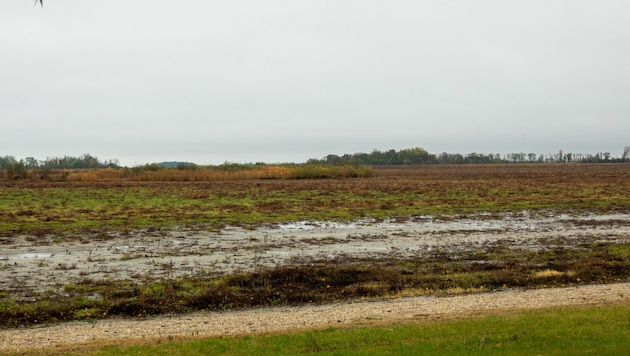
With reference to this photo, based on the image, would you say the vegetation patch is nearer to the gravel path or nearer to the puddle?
the gravel path

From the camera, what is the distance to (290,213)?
31.1m

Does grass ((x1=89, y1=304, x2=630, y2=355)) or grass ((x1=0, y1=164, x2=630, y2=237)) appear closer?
grass ((x1=89, y1=304, x2=630, y2=355))

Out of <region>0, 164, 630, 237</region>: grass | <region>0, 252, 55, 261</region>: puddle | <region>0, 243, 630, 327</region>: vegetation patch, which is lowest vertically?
<region>0, 243, 630, 327</region>: vegetation patch

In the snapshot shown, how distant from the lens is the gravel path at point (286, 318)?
31.1ft

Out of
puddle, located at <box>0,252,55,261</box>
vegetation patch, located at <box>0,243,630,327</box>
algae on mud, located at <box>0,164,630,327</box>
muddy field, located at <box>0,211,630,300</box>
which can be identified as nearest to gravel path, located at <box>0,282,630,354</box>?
vegetation patch, located at <box>0,243,630,327</box>

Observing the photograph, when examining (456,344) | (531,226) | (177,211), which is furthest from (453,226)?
(456,344)

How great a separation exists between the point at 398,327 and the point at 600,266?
334 inches

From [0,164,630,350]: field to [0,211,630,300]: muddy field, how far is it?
61mm

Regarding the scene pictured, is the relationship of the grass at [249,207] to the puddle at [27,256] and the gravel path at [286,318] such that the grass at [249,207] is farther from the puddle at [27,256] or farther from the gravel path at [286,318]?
the gravel path at [286,318]

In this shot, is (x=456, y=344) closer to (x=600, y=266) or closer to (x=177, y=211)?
(x=600, y=266)

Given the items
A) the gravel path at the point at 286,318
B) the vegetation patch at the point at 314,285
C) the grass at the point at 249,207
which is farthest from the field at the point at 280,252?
the gravel path at the point at 286,318

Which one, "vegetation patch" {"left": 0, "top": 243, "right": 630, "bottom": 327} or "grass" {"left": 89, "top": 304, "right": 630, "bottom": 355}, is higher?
"grass" {"left": 89, "top": 304, "right": 630, "bottom": 355}

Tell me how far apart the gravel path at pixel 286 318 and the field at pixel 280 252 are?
719 millimetres

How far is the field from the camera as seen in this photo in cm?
1288
